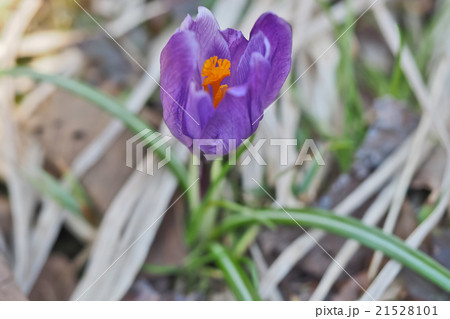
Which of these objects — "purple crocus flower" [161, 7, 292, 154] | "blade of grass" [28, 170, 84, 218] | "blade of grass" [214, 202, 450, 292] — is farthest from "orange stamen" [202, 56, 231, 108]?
"blade of grass" [28, 170, 84, 218]

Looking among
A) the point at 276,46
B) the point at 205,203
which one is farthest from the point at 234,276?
the point at 276,46

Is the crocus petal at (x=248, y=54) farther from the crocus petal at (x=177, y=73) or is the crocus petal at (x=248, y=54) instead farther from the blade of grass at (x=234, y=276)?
the blade of grass at (x=234, y=276)

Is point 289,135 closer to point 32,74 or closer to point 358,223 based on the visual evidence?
point 358,223

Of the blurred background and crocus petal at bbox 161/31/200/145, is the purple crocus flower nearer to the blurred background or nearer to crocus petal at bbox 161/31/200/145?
crocus petal at bbox 161/31/200/145

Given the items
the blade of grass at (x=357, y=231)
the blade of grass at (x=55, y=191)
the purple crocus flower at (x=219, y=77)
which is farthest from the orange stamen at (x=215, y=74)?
the blade of grass at (x=55, y=191)

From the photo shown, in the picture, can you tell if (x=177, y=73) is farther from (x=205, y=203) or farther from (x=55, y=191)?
(x=55, y=191)

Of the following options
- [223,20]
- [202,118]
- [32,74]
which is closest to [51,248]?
[32,74]
